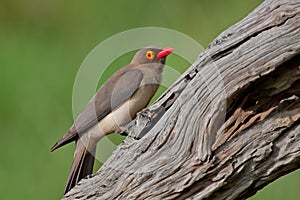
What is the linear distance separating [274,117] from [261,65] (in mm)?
282

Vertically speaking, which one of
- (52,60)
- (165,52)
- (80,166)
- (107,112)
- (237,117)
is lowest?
(237,117)

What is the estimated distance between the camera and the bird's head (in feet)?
23.1

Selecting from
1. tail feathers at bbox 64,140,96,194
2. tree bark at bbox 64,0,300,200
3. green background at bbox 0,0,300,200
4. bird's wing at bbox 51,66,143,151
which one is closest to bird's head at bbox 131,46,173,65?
bird's wing at bbox 51,66,143,151

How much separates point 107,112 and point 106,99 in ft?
0.29

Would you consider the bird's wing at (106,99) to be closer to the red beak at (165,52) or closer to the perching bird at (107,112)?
the perching bird at (107,112)

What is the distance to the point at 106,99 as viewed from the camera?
6723 millimetres

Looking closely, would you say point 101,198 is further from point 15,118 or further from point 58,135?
point 15,118

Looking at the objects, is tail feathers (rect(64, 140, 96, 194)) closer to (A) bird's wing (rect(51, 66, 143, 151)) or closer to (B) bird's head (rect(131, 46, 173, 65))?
(A) bird's wing (rect(51, 66, 143, 151))

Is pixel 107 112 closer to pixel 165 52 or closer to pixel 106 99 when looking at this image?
pixel 106 99

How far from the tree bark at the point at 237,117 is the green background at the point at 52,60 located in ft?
12.1

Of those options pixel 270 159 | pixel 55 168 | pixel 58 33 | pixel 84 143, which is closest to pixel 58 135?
pixel 55 168

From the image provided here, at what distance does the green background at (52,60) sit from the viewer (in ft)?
31.8

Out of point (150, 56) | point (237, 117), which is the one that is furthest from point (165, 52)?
point (237, 117)

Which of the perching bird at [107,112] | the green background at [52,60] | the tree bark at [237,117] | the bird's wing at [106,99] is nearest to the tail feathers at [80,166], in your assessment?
the perching bird at [107,112]
